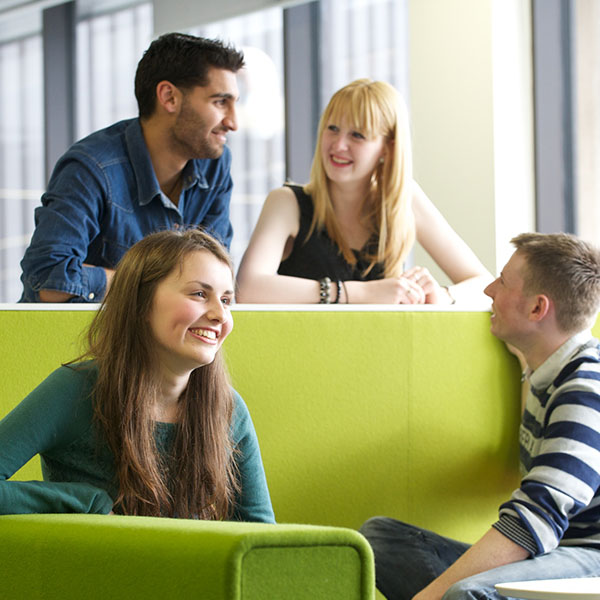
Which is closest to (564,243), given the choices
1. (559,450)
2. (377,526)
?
(559,450)

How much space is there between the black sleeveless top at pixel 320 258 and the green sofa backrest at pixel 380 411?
1.35 feet

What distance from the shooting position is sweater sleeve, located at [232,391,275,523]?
152cm

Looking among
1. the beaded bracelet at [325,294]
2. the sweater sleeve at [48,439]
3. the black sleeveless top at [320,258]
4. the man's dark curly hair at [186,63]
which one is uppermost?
the man's dark curly hair at [186,63]

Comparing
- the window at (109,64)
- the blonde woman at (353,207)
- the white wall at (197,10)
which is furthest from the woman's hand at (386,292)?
the window at (109,64)

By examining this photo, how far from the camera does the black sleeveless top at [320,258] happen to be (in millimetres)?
2379

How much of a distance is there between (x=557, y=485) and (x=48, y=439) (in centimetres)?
87

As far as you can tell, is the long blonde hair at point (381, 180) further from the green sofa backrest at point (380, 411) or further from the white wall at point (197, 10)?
the white wall at point (197, 10)

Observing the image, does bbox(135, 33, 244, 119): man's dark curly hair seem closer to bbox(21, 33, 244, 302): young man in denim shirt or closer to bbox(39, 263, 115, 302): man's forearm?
bbox(21, 33, 244, 302): young man in denim shirt

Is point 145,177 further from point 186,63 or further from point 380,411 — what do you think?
point 380,411

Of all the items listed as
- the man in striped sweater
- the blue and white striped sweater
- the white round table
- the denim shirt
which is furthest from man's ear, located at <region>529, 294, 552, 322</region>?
the denim shirt

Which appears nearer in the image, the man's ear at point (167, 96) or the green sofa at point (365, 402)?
the green sofa at point (365, 402)

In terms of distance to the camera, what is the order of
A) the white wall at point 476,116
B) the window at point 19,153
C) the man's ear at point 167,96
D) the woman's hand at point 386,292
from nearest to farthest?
the woman's hand at point 386,292 < the man's ear at point 167,96 < the white wall at point 476,116 < the window at point 19,153

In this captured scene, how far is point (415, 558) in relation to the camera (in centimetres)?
180

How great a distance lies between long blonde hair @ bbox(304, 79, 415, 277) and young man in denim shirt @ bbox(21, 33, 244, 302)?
0.87 ft
